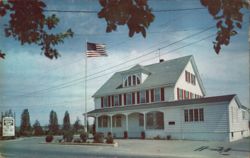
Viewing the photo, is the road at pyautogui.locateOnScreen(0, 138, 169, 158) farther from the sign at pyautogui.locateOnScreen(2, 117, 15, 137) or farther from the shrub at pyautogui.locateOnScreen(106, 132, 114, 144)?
the sign at pyautogui.locateOnScreen(2, 117, 15, 137)

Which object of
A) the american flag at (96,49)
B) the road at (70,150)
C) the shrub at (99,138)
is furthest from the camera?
the shrub at (99,138)

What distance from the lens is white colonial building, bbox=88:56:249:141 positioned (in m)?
8.02

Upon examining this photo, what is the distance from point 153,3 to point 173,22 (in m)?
0.57

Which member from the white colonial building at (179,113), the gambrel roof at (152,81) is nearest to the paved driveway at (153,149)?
the white colonial building at (179,113)

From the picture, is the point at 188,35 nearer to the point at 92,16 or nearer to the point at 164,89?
the point at 92,16

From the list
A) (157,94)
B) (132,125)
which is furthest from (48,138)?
(157,94)

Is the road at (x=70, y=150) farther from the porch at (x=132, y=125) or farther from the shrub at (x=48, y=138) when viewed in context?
the porch at (x=132, y=125)

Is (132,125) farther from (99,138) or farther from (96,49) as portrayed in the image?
(96,49)

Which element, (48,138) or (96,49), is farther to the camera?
(48,138)

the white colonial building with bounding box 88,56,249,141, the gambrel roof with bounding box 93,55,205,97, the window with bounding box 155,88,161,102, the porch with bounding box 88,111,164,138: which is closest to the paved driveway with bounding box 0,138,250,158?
the white colonial building with bounding box 88,56,249,141

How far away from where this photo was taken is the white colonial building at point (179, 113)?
8016 millimetres

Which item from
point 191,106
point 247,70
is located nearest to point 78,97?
point 247,70

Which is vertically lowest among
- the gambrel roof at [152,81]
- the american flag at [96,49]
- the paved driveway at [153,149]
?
the paved driveway at [153,149]

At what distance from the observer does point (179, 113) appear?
9781mm
